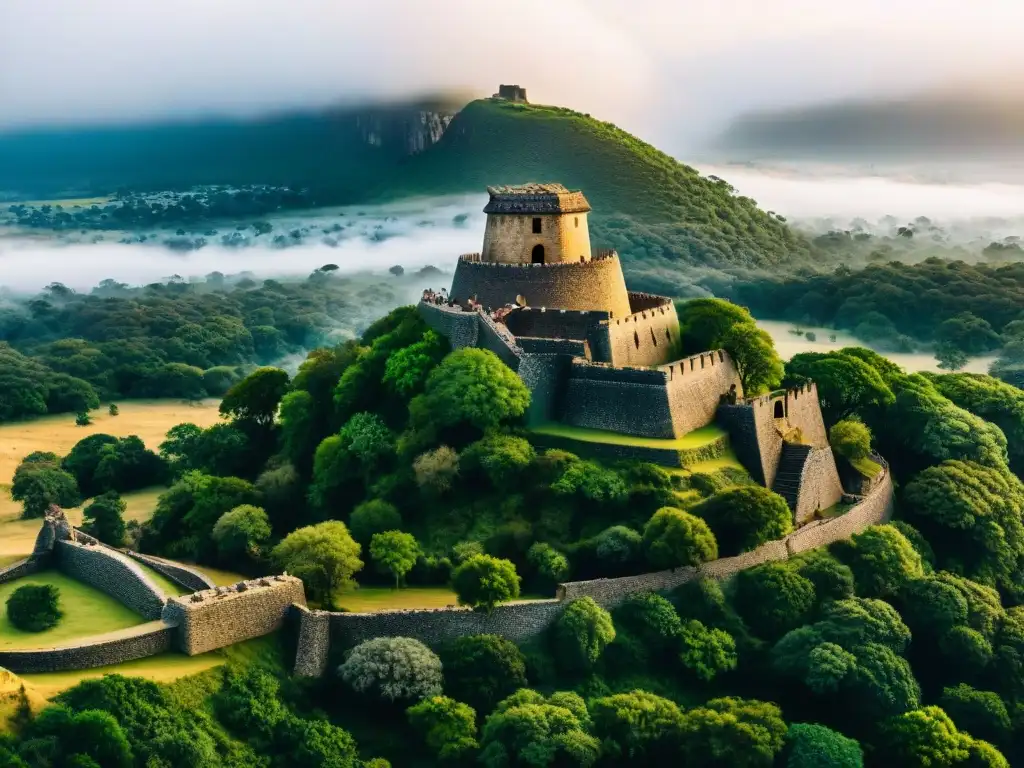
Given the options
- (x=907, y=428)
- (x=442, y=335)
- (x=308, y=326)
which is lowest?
(x=308, y=326)

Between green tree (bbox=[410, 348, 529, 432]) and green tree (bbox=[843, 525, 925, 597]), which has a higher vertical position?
green tree (bbox=[410, 348, 529, 432])

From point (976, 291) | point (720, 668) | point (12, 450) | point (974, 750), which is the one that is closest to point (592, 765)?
point (720, 668)

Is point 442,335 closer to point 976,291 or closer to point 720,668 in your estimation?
point 720,668

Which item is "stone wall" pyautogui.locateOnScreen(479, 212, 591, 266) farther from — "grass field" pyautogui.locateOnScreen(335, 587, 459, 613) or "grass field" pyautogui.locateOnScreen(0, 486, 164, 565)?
"grass field" pyautogui.locateOnScreen(335, 587, 459, 613)

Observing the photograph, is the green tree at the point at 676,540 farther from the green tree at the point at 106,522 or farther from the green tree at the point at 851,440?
the green tree at the point at 106,522

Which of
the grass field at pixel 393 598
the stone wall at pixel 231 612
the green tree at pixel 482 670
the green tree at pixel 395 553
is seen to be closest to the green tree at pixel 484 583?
the green tree at pixel 482 670

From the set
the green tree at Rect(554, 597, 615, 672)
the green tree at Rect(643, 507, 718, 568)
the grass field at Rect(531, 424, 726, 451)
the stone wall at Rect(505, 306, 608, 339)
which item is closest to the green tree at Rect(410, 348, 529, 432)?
the grass field at Rect(531, 424, 726, 451)
